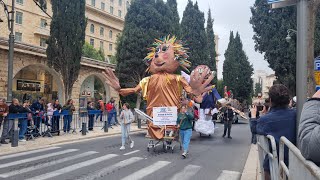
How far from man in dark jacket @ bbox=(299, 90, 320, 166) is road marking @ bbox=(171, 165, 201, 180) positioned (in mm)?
5296

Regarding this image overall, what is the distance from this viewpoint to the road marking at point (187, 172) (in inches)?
274

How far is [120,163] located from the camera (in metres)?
8.41

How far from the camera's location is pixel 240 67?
2120 inches

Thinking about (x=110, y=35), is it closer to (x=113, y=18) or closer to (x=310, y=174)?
(x=113, y=18)

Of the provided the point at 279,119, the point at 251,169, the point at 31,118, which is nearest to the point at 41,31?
the point at 31,118

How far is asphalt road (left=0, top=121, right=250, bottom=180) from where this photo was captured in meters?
7.03

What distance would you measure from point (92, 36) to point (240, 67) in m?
25.9

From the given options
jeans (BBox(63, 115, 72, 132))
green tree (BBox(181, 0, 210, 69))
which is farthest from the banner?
green tree (BBox(181, 0, 210, 69))

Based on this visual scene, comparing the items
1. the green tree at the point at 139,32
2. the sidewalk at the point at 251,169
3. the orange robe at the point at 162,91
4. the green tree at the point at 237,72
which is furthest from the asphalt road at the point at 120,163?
the green tree at the point at 237,72

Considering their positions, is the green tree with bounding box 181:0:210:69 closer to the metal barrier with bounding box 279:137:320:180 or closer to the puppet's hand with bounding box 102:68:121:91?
the puppet's hand with bounding box 102:68:121:91

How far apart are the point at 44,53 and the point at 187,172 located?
19.5 metres

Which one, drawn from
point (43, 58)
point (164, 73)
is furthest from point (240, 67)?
point (164, 73)

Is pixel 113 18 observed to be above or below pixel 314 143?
above

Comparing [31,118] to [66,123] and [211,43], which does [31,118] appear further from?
[211,43]
